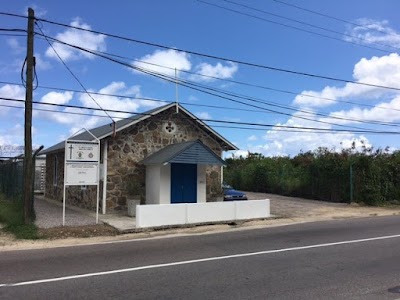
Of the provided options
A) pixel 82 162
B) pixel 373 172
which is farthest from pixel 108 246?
pixel 373 172

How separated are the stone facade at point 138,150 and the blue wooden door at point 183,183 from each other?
1593 mm

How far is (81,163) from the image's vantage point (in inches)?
625

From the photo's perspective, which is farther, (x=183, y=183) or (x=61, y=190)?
(x=61, y=190)

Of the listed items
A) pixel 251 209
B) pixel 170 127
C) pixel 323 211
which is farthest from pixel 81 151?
pixel 323 211

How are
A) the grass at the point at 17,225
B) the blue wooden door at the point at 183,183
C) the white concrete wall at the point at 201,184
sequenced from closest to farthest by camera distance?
the grass at the point at 17,225
the blue wooden door at the point at 183,183
the white concrete wall at the point at 201,184

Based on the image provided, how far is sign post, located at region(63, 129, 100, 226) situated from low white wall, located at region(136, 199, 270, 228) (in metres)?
2.10

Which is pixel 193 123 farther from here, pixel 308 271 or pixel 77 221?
pixel 308 271

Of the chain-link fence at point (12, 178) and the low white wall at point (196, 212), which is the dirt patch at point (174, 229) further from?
the chain-link fence at point (12, 178)

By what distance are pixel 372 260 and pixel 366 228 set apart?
6.17 metres

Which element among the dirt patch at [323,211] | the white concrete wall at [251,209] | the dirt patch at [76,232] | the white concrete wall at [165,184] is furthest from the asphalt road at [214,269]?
the white concrete wall at [165,184]

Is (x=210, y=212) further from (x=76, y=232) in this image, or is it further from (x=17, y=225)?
(x=17, y=225)

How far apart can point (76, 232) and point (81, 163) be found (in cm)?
278

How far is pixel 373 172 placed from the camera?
81.6ft

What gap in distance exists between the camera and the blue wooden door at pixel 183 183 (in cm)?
1986
